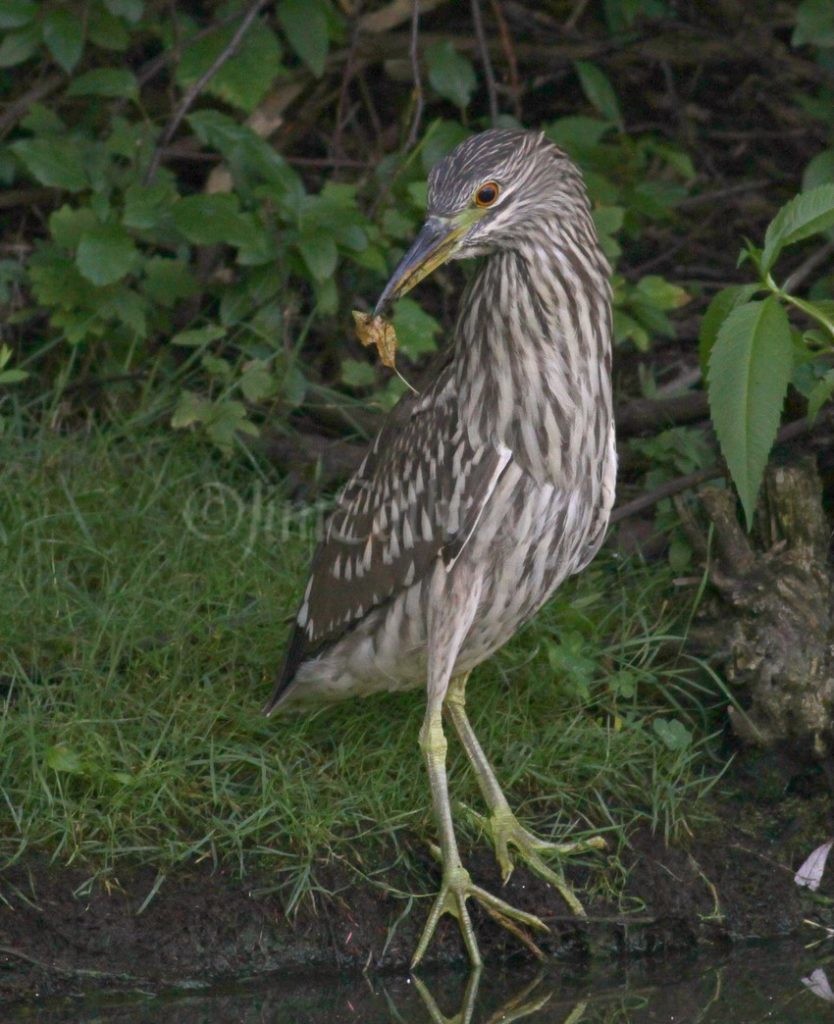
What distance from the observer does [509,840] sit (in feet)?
13.9

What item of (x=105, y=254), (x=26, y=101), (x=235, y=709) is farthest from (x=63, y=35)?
(x=235, y=709)

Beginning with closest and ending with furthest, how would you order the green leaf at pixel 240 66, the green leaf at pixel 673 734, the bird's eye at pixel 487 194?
the bird's eye at pixel 487 194 → the green leaf at pixel 673 734 → the green leaf at pixel 240 66

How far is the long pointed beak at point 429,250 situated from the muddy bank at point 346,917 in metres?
1.47

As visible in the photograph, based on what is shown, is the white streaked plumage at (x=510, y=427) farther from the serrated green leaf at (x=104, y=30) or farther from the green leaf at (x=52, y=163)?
the serrated green leaf at (x=104, y=30)

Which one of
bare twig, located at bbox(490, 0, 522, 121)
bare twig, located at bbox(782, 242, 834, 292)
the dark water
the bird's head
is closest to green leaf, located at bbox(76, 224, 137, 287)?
the bird's head

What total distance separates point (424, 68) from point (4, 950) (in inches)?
143

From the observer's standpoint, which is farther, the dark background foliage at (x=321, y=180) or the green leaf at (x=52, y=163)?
the dark background foliage at (x=321, y=180)

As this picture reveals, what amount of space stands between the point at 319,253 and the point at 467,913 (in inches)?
87.0

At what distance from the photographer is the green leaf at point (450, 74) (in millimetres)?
5719

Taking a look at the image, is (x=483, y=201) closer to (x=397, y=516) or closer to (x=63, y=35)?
(x=397, y=516)

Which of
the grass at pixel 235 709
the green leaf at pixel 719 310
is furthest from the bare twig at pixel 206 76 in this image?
the green leaf at pixel 719 310

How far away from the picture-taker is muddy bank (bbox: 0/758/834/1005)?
12.8 ft

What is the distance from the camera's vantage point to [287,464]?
18.2 ft

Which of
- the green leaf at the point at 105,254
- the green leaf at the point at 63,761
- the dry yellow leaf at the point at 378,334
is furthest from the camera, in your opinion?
the green leaf at the point at 105,254
